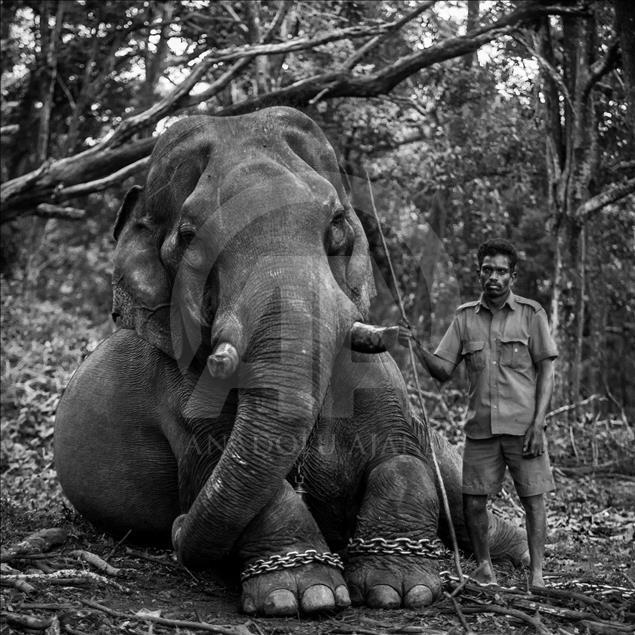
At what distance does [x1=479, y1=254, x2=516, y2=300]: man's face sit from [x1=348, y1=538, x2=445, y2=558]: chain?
1.28 m

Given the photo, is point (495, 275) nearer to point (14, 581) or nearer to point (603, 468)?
point (14, 581)

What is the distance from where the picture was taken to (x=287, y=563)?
4633 millimetres

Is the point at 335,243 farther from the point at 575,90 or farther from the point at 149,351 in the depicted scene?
the point at 575,90

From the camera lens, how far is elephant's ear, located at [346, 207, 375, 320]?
A: 5410 mm

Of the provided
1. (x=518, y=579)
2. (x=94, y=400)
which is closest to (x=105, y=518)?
(x=94, y=400)

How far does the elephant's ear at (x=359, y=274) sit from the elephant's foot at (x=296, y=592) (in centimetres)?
139

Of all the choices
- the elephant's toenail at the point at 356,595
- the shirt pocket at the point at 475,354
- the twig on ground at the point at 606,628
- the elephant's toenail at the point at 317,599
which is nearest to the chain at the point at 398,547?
the elephant's toenail at the point at 356,595

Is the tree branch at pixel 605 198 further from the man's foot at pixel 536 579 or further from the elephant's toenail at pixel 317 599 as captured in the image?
the elephant's toenail at pixel 317 599

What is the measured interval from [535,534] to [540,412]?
61cm

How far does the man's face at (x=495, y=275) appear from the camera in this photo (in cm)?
530

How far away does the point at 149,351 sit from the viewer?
20.0 feet

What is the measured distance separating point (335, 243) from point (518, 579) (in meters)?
2.04

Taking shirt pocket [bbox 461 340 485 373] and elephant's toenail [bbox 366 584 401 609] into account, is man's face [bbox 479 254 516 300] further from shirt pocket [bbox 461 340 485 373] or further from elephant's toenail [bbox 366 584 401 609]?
elephant's toenail [bbox 366 584 401 609]

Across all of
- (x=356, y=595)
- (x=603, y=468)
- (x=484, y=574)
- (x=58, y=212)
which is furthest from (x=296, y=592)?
(x=58, y=212)
